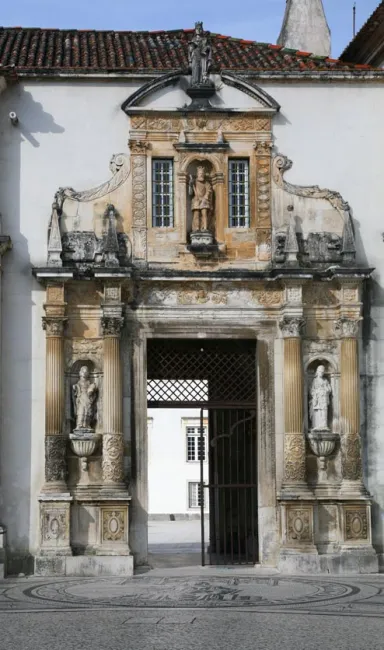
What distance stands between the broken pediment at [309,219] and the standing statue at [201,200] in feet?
3.84

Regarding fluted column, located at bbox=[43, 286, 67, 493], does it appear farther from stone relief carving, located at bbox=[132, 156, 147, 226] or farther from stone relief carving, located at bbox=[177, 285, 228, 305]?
stone relief carving, located at bbox=[177, 285, 228, 305]

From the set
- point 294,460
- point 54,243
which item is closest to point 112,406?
point 54,243

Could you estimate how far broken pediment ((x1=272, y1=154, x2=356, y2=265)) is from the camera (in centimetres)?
2152

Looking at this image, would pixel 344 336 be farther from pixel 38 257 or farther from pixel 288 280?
pixel 38 257

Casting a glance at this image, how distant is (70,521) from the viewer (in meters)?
20.5

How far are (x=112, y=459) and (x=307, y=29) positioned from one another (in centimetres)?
1422

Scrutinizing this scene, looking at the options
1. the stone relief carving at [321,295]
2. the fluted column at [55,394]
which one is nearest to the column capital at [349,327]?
the stone relief carving at [321,295]

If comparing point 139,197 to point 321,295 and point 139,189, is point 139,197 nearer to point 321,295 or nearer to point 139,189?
point 139,189

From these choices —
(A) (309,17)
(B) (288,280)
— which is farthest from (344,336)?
(A) (309,17)

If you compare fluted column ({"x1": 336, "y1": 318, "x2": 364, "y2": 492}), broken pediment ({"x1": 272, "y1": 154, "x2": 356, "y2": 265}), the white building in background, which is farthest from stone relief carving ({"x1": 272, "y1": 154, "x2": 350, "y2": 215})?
the white building in background

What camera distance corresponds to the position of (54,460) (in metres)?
20.5

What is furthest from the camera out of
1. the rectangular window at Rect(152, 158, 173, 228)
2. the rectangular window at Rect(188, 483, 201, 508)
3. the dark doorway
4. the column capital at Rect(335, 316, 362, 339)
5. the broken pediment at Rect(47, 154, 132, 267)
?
the rectangular window at Rect(188, 483, 201, 508)

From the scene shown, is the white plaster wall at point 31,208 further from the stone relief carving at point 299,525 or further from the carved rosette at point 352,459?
the carved rosette at point 352,459

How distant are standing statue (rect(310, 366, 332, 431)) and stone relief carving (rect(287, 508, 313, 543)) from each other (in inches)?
57.2
